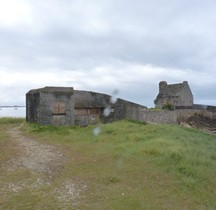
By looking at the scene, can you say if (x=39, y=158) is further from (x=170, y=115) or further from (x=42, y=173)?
(x=170, y=115)

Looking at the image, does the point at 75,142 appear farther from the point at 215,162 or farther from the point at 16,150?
the point at 215,162

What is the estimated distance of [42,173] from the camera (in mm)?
7332

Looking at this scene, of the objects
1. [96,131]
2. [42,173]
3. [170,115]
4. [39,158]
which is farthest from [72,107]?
[42,173]

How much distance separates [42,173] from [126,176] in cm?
215

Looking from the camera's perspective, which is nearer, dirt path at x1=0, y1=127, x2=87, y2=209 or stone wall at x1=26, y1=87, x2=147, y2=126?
dirt path at x1=0, y1=127, x2=87, y2=209

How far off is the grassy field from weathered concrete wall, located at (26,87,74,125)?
407cm

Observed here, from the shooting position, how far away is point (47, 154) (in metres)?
9.52

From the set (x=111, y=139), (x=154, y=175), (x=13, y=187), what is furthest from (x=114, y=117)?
(x=13, y=187)

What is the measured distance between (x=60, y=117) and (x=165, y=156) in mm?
8866

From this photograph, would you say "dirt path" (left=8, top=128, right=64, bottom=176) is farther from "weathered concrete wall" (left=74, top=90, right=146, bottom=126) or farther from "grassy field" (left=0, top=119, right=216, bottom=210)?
"weathered concrete wall" (left=74, top=90, right=146, bottom=126)

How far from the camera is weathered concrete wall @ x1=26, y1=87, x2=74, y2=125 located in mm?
15852

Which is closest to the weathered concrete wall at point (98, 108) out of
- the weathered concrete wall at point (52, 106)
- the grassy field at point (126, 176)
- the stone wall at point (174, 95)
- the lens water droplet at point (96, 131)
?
the weathered concrete wall at point (52, 106)

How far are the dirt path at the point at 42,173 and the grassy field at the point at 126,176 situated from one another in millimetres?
80

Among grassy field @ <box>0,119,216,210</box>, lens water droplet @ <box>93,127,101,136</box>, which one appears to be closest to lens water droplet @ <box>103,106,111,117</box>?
lens water droplet @ <box>93,127,101,136</box>
